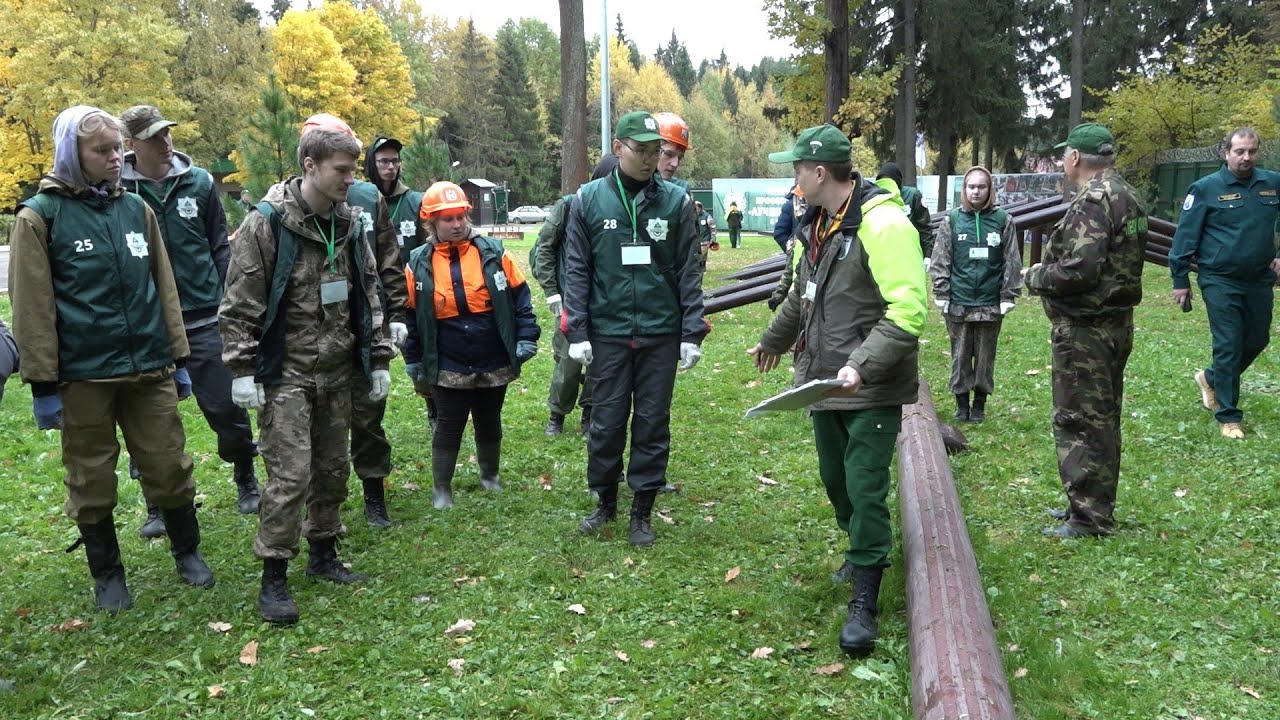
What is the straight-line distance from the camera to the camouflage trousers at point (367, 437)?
5352mm

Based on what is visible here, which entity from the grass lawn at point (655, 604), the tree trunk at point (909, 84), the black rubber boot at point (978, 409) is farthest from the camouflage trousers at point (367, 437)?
the tree trunk at point (909, 84)

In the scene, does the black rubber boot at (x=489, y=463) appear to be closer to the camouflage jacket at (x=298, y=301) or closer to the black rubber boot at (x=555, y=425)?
the black rubber boot at (x=555, y=425)

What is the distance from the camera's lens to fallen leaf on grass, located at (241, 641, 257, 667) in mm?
4297

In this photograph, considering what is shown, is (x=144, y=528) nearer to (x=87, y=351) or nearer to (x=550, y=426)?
(x=87, y=351)

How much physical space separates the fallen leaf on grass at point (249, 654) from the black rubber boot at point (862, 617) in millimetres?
2560

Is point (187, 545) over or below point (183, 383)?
below

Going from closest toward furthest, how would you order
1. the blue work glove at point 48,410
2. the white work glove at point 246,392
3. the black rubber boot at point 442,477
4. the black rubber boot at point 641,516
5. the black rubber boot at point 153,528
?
the blue work glove at point 48,410
the white work glove at point 246,392
the black rubber boot at point 641,516
the black rubber boot at point 153,528
the black rubber boot at point 442,477

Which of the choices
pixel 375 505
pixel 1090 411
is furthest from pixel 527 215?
pixel 1090 411

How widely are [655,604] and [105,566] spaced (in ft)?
8.87

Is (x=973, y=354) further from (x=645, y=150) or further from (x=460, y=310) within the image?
(x=460, y=310)

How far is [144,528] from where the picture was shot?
19.4 feet

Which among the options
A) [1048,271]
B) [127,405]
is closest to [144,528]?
[127,405]

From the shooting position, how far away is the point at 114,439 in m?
4.78

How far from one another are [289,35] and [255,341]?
45.8 meters
